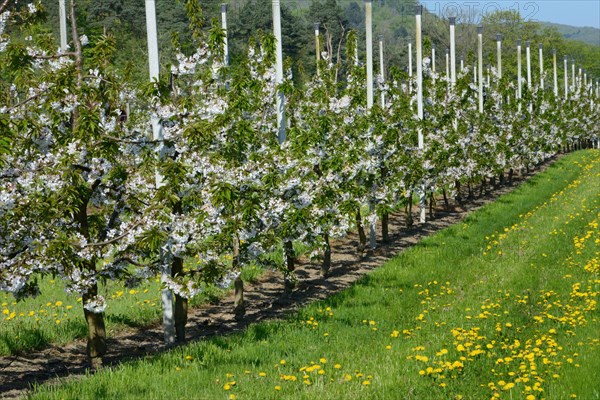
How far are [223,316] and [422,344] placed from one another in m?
5.19

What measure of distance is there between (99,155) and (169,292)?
2620 mm

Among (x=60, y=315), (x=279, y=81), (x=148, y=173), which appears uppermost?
(x=279, y=81)

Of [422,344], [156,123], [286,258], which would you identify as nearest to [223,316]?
[286,258]

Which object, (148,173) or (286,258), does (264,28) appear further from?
(148,173)

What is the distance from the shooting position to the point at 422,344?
938cm

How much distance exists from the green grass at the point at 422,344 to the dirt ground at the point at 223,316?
1.24 meters

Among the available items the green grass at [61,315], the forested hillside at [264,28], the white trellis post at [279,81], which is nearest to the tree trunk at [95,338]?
the green grass at [61,315]

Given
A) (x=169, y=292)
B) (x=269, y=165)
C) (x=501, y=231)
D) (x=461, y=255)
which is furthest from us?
(x=501, y=231)

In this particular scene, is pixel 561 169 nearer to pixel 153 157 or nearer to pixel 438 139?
pixel 438 139

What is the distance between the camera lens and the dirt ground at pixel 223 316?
33.3ft

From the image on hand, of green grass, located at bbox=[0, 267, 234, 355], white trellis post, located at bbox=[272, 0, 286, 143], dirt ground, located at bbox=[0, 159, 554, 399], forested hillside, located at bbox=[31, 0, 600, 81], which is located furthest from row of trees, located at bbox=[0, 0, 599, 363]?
forested hillside, located at bbox=[31, 0, 600, 81]

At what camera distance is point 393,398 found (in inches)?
285

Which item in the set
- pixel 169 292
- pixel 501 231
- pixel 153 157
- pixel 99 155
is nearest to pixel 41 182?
pixel 99 155

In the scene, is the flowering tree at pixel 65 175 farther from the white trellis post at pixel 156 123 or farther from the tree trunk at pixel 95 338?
the white trellis post at pixel 156 123
